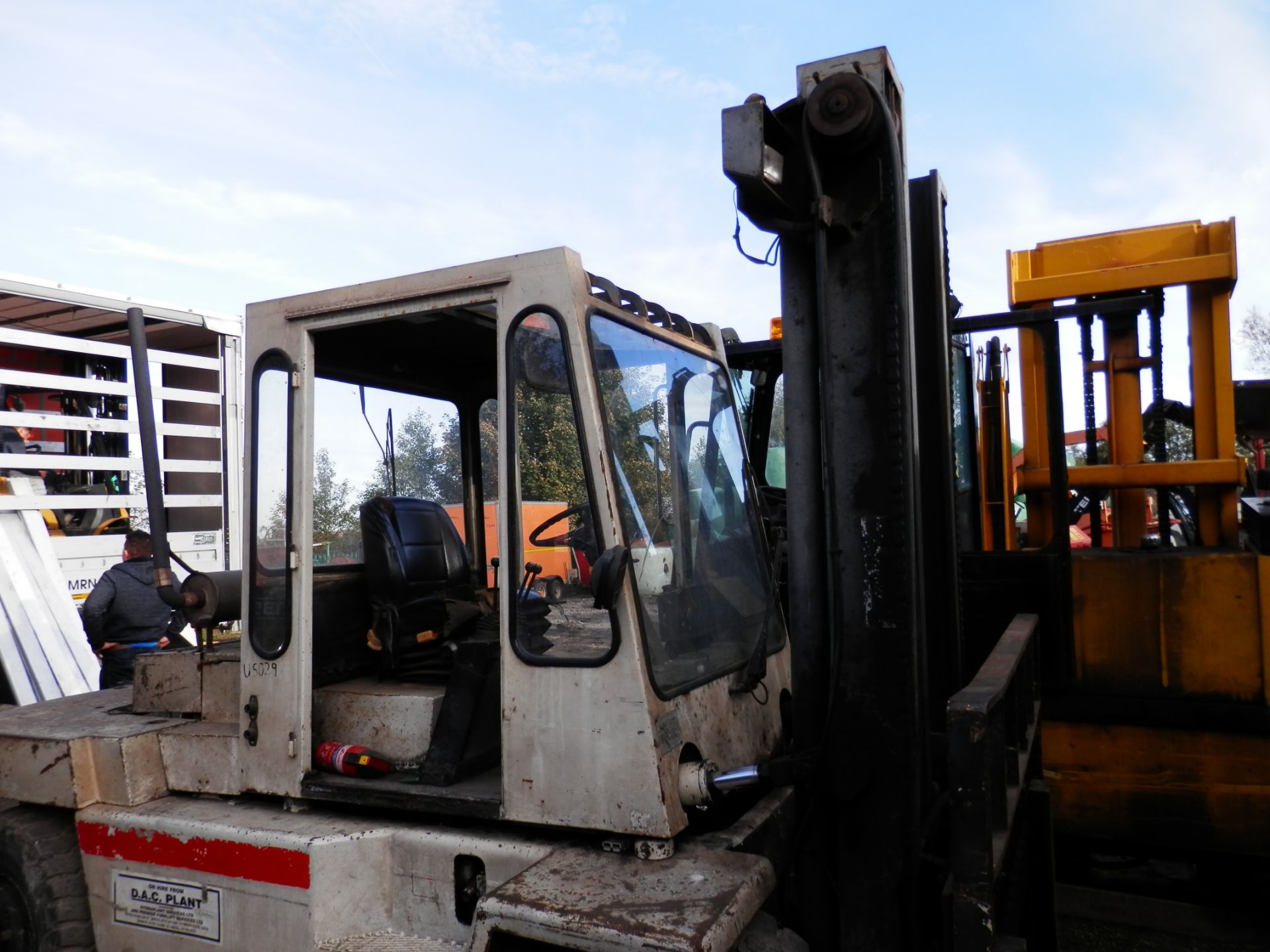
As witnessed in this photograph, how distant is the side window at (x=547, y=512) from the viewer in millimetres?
2658

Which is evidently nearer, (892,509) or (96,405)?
(892,509)

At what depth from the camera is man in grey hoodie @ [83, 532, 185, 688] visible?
20.9 ft

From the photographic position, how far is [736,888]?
2.29 metres

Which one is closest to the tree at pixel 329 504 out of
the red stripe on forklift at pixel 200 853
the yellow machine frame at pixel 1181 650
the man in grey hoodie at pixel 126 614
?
the red stripe on forklift at pixel 200 853

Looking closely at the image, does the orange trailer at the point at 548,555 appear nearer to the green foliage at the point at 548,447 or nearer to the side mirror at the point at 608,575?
the green foliage at the point at 548,447

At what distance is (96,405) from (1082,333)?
7340 mm

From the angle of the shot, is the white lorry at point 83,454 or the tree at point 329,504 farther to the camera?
the white lorry at point 83,454

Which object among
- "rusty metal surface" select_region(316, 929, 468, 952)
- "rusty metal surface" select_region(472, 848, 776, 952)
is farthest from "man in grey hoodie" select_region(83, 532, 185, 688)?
"rusty metal surface" select_region(472, 848, 776, 952)

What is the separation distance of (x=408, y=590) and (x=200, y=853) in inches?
39.4

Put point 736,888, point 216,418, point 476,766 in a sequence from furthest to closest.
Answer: point 216,418, point 476,766, point 736,888

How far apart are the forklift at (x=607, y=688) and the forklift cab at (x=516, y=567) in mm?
12

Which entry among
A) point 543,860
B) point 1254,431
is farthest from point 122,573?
point 1254,431

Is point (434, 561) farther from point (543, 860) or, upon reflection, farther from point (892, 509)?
point (892, 509)

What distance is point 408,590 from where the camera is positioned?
3.42 m
